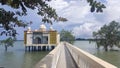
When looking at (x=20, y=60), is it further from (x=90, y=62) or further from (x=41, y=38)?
(x=90, y=62)

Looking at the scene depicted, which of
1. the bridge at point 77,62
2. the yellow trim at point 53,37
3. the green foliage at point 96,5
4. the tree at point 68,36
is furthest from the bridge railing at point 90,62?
the tree at point 68,36

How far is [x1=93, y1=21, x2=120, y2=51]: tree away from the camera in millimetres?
101000

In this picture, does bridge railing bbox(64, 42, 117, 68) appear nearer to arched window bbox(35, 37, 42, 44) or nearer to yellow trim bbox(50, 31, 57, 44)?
yellow trim bbox(50, 31, 57, 44)

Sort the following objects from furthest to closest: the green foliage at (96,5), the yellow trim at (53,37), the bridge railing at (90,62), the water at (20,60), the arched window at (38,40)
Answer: the arched window at (38,40) → the yellow trim at (53,37) → the water at (20,60) → the bridge railing at (90,62) → the green foliage at (96,5)

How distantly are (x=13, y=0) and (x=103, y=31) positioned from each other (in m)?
96.9

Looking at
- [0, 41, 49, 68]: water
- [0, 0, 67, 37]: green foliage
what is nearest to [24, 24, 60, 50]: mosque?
[0, 41, 49, 68]: water

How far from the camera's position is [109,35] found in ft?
335

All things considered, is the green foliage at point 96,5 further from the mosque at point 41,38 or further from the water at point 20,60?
the mosque at point 41,38

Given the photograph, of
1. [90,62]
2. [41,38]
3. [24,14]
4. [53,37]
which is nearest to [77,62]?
[90,62]

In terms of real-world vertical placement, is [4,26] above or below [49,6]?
below

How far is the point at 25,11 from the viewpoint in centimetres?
844

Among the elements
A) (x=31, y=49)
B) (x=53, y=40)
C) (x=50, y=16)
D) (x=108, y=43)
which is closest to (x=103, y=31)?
(x=108, y=43)

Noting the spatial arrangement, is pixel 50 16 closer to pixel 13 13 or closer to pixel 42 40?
pixel 13 13

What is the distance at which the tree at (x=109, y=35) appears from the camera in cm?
10100
